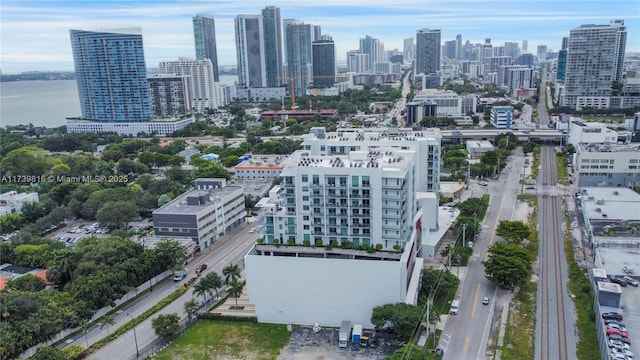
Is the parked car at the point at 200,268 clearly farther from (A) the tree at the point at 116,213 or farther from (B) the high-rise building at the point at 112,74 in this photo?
(B) the high-rise building at the point at 112,74

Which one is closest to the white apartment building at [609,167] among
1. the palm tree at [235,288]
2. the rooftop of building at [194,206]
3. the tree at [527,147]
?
the tree at [527,147]

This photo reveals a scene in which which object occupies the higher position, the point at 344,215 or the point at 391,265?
the point at 344,215

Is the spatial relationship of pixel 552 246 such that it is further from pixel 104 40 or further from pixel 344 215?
pixel 104 40

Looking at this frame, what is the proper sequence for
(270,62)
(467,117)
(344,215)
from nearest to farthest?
1. (344,215)
2. (467,117)
3. (270,62)

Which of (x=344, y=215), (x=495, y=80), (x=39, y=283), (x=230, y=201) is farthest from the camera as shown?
(x=495, y=80)

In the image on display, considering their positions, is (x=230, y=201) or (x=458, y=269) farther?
(x=230, y=201)

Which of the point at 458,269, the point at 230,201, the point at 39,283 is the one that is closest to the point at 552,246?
the point at 458,269

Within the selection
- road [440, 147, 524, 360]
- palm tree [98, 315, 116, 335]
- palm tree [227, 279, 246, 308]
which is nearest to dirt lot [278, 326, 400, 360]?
road [440, 147, 524, 360]
